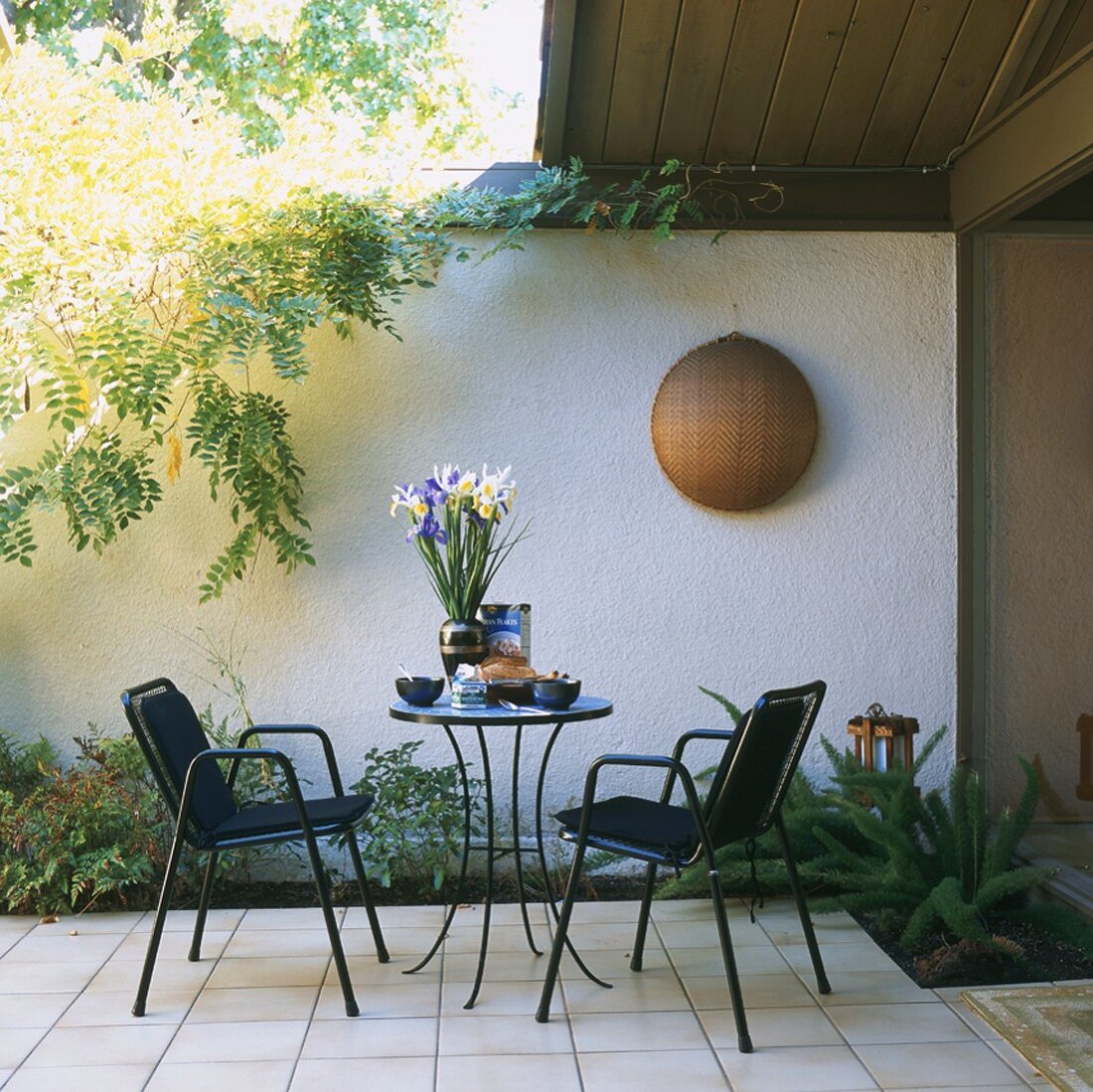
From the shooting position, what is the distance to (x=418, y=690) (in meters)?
3.41

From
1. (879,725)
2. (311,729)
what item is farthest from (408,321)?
(879,725)

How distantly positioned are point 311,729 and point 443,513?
2.44 feet

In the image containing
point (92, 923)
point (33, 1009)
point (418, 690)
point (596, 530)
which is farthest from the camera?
point (596, 530)

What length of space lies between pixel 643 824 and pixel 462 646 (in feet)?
2.32

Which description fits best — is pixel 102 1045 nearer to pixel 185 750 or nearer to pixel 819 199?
pixel 185 750

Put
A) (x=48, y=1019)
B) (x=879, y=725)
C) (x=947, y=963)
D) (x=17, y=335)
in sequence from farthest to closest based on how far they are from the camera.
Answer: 1. (x=879, y=725)
2. (x=17, y=335)
3. (x=947, y=963)
4. (x=48, y=1019)

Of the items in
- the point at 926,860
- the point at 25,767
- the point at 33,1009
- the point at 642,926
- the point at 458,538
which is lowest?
the point at 33,1009

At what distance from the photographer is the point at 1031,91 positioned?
153 inches

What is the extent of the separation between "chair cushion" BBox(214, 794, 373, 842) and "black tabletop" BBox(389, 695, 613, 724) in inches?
12.2

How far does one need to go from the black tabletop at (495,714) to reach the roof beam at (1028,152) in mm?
2050

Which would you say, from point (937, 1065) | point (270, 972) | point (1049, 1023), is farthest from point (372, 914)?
point (1049, 1023)

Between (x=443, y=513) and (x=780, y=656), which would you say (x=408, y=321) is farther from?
(x=780, y=656)

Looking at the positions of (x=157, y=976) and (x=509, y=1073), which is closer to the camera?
(x=509, y=1073)

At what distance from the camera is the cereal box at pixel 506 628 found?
11.8 feet
